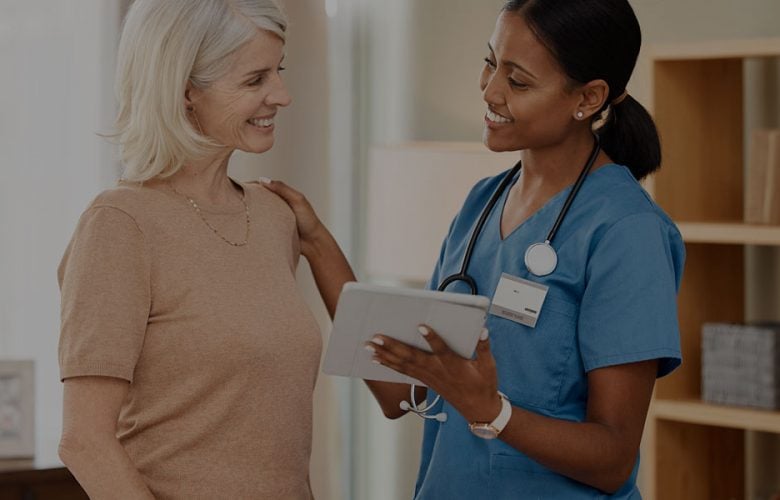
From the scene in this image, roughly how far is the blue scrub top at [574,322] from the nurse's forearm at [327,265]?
0.31 m

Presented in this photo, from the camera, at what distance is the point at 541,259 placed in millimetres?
1694

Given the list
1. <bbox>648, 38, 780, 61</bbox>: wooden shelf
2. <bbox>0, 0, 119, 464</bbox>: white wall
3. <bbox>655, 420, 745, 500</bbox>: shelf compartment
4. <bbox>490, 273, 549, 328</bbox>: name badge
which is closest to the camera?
<bbox>490, 273, 549, 328</bbox>: name badge

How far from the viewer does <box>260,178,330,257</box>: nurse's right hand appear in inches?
78.2

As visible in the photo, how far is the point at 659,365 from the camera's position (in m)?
1.68

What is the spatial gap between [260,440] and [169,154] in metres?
0.44

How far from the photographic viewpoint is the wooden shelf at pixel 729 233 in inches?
102

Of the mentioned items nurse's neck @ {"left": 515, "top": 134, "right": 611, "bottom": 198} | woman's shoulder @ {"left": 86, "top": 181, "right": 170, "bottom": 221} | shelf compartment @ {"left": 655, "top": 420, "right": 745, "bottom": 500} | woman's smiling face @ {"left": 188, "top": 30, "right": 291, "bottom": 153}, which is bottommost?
shelf compartment @ {"left": 655, "top": 420, "right": 745, "bottom": 500}

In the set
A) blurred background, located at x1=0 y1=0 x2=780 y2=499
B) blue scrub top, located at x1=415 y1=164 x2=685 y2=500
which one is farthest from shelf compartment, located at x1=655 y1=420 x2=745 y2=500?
blue scrub top, located at x1=415 y1=164 x2=685 y2=500

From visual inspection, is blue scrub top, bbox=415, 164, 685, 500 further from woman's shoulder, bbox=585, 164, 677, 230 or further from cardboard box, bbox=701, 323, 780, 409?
cardboard box, bbox=701, 323, 780, 409

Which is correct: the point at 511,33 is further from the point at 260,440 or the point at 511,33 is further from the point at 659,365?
the point at 260,440

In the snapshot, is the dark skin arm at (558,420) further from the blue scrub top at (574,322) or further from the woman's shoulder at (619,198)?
the woman's shoulder at (619,198)

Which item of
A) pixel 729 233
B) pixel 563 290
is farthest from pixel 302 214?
pixel 729 233

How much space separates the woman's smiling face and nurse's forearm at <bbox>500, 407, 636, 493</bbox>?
1.94 ft

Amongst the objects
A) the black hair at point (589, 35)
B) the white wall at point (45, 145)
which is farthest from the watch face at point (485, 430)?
the white wall at point (45, 145)
